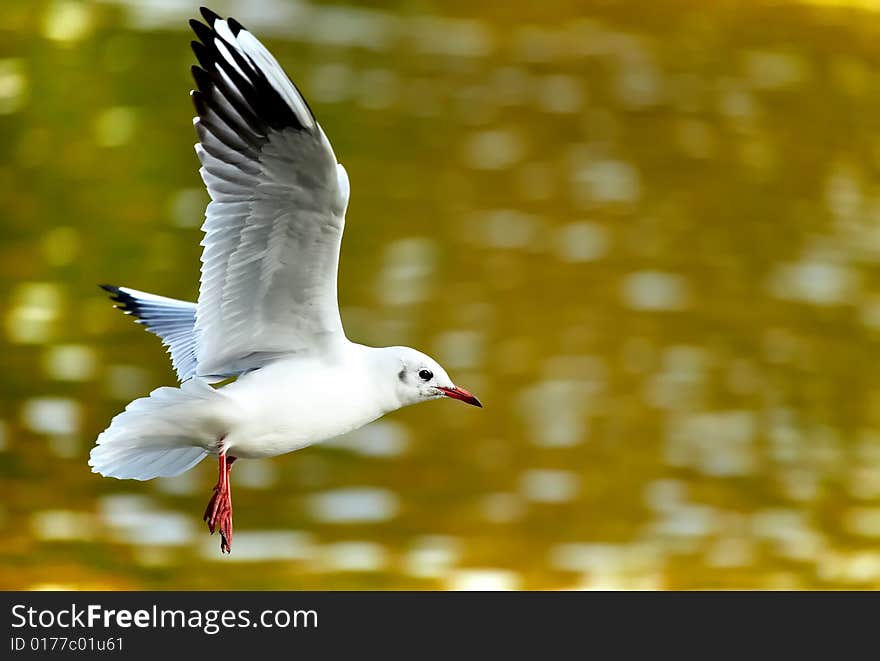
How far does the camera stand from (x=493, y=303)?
3.06 m

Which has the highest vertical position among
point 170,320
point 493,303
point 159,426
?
point 493,303

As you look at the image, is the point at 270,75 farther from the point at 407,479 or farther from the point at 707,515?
the point at 707,515

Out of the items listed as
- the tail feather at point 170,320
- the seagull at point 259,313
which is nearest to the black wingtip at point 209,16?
the seagull at point 259,313

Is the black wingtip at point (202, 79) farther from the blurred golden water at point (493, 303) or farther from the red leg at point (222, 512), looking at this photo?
the blurred golden water at point (493, 303)

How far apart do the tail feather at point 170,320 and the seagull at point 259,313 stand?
16 cm

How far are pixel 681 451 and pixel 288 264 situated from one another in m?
1.70

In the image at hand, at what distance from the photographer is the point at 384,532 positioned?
9.75 ft

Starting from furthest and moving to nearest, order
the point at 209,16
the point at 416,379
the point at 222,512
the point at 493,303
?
the point at 493,303 < the point at 416,379 < the point at 222,512 < the point at 209,16

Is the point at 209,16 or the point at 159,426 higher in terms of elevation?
the point at 209,16

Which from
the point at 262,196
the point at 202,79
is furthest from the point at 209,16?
the point at 262,196

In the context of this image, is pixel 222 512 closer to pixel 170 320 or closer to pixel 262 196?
pixel 262 196

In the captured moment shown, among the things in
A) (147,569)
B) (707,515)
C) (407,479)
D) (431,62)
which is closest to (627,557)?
(707,515)

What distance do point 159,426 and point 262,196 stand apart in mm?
333

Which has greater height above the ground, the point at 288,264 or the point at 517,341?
the point at 517,341
